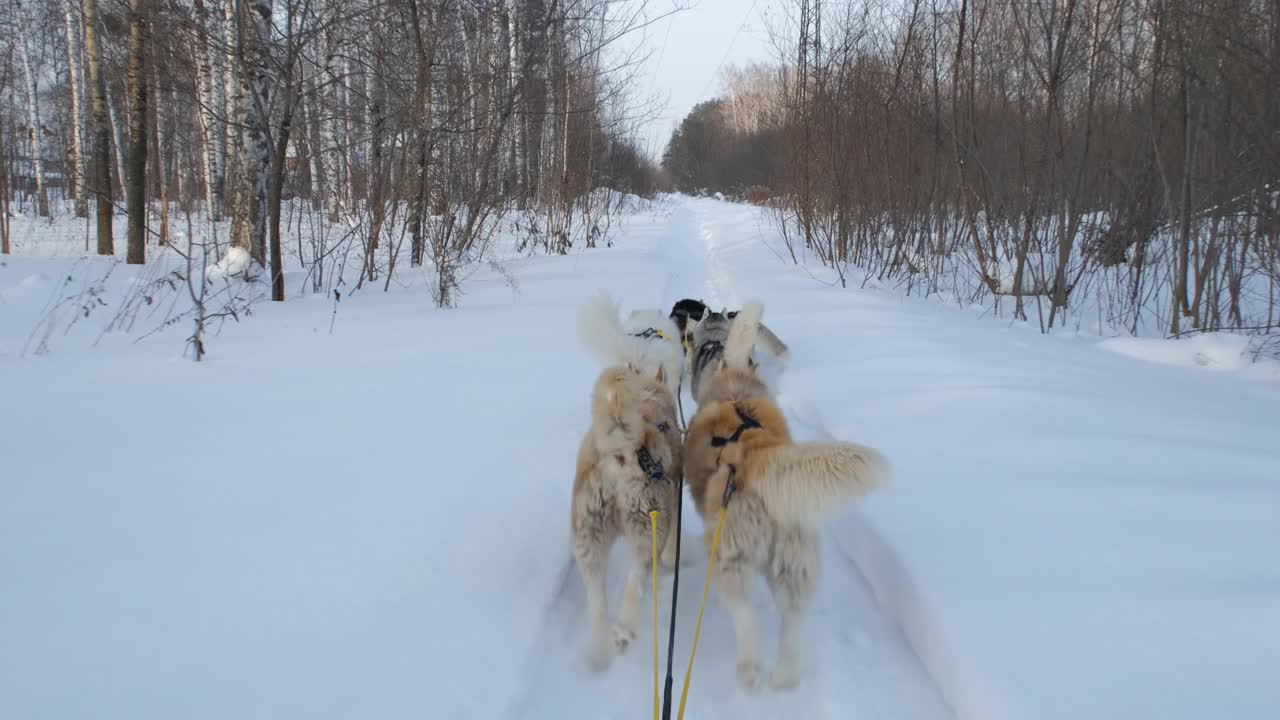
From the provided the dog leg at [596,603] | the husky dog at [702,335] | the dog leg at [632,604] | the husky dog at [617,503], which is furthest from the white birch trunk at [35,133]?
the dog leg at [632,604]

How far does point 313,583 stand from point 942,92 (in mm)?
10093

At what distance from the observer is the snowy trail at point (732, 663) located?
1.93 metres

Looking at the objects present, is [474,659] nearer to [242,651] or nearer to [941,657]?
[242,651]

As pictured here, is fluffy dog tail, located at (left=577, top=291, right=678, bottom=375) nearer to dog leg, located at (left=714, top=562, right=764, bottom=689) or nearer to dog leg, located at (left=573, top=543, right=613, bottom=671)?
dog leg, located at (left=573, top=543, right=613, bottom=671)

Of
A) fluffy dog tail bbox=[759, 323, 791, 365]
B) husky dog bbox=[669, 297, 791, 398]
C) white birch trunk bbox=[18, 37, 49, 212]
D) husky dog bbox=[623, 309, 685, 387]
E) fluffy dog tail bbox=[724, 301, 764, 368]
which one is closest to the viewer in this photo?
fluffy dog tail bbox=[724, 301, 764, 368]

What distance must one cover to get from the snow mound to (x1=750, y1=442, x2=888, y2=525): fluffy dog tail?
15.7ft

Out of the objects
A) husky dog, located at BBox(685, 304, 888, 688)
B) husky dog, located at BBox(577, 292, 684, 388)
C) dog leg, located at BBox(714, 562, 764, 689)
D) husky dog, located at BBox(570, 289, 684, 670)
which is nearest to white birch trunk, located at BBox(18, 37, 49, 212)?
husky dog, located at BBox(577, 292, 684, 388)

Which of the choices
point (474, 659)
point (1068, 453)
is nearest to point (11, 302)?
point (474, 659)

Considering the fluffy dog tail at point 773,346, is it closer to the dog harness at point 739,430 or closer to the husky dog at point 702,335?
the husky dog at point 702,335

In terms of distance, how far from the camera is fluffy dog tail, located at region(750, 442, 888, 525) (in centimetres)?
172

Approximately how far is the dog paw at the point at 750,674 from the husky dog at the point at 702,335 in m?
2.32

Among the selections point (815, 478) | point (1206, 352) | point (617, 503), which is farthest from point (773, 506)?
point (1206, 352)

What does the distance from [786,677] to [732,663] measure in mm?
224

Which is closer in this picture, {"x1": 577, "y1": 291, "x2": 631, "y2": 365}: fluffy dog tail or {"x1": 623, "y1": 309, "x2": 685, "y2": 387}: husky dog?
{"x1": 577, "y1": 291, "x2": 631, "y2": 365}: fluffy dog tail
